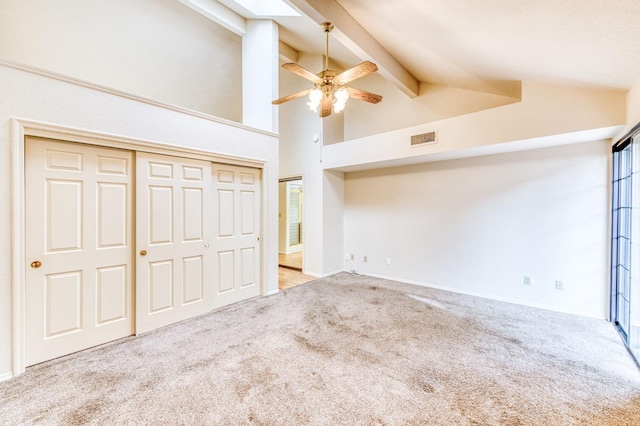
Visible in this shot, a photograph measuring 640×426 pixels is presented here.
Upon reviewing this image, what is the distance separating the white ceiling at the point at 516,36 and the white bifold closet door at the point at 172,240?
2439 mm

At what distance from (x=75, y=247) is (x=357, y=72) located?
3200mm

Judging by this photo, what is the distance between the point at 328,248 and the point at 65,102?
13.9ft

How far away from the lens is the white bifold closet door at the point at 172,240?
9.40 feet

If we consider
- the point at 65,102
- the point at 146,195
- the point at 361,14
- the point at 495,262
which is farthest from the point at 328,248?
the point at 65,102

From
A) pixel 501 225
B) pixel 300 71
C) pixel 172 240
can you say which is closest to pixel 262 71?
pixel 300 71

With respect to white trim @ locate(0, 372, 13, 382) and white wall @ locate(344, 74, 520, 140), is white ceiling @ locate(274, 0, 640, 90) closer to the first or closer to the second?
white wall @ locate(344, 74, 520, 140)

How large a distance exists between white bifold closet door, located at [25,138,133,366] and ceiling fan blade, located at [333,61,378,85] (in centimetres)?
240

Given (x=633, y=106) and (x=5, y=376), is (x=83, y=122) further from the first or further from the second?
(x=633, y=106)

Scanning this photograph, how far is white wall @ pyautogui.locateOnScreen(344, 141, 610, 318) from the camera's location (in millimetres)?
3289

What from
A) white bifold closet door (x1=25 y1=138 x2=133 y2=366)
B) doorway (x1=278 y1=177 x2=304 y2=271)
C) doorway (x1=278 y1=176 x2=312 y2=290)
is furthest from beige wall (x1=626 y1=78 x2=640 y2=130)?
doorway (x1=278 y1=177 x2=304 y2=271)

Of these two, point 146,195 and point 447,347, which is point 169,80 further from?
point 447,347

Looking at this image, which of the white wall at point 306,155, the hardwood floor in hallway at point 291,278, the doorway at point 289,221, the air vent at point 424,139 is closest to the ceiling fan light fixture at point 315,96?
the air vent at point 424,139

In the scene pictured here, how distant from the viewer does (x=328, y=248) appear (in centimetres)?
530

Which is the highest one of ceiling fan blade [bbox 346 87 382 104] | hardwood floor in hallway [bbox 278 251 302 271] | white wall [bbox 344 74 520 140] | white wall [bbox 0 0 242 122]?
white wall [bbox 0 0 242 122]
